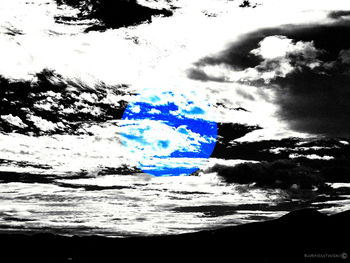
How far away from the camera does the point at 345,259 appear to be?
187875mm

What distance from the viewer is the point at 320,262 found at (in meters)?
199

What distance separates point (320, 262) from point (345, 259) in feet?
49.3
